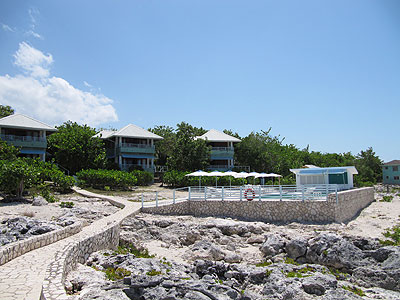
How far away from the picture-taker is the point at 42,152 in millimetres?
35125

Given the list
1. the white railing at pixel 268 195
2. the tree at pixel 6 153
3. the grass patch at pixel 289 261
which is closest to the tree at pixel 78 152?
the tree at pixel 6 153

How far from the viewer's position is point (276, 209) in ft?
66.8

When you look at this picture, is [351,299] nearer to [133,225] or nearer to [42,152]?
[133,225]

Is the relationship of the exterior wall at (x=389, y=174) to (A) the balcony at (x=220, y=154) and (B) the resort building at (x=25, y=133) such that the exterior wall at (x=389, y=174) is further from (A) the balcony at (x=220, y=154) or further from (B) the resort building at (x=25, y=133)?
(B) the resort building at (x=25, y=133)

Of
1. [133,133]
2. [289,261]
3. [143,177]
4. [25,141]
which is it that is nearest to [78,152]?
[25,141]

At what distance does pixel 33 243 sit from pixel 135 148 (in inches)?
1160

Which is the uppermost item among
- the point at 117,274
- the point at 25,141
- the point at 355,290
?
the point at 25,141

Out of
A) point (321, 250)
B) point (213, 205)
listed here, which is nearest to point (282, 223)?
point (213, 205)

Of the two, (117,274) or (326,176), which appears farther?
(326,176)

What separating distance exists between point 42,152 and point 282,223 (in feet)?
91.3

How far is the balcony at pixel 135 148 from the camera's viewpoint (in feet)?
128

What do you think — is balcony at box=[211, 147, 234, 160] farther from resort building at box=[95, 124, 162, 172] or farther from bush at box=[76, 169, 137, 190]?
bush at box=[76, 169, 137, 190]

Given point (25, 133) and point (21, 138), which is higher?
point (25, 133)

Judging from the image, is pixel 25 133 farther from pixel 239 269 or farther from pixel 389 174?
pixel 389 174
